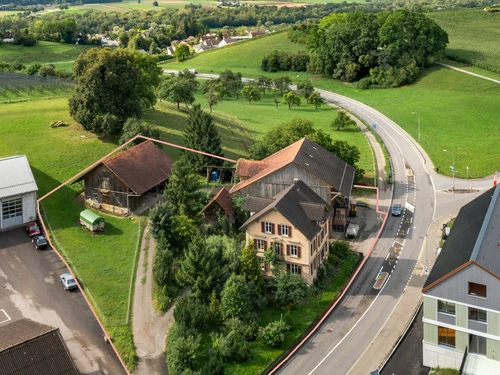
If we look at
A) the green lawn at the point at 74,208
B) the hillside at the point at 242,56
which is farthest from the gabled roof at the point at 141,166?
the hillside at the point at 242,56

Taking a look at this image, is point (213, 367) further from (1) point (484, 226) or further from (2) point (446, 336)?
(1) point (484, 226)

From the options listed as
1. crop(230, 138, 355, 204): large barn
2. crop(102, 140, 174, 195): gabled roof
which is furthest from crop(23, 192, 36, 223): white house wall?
crop(230, 138, 355, 204): large barn

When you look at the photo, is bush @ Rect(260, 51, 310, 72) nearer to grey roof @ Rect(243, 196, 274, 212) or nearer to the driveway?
grey roof @ Rect(243, 196, 274, 212)

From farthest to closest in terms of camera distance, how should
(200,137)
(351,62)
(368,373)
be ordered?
1. (351,62)
2. (200,137)
3. (368,373)

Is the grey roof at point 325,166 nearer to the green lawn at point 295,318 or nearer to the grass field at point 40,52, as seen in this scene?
the green lawn at point 295,318

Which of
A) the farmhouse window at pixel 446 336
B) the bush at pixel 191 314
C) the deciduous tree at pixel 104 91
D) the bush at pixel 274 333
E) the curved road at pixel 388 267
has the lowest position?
the curved road at pixel 388 267

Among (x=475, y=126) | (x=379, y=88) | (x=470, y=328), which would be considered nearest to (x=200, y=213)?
(x=470, y=328)

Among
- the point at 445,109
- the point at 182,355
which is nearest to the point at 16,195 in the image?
the point at 182,355

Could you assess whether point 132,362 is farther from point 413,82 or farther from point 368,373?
point 413,82
